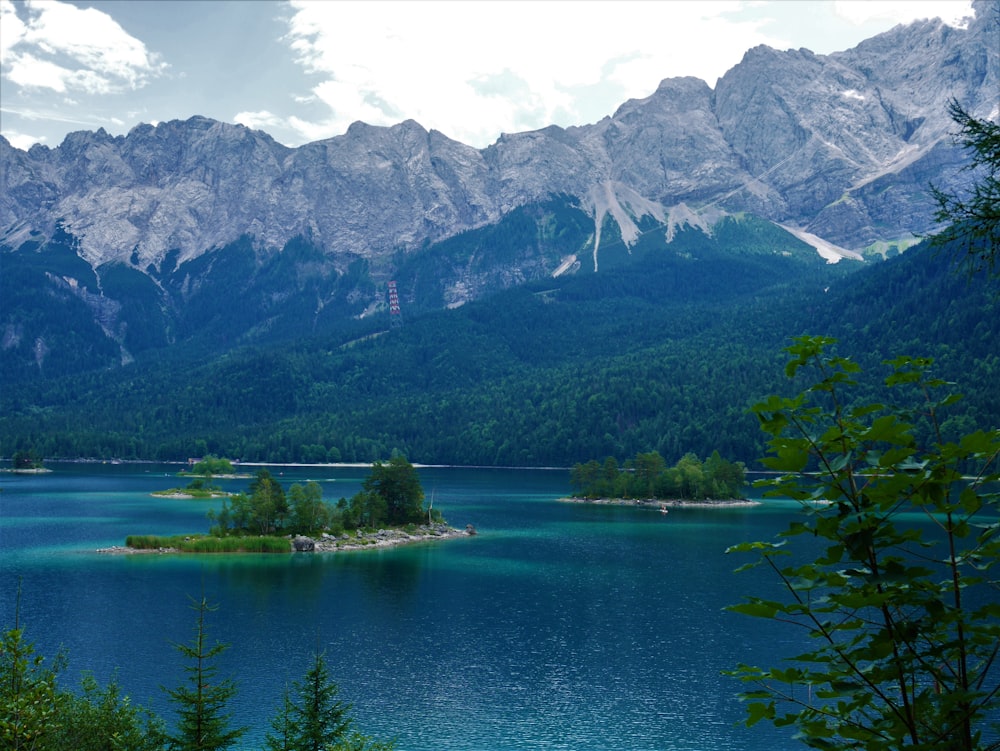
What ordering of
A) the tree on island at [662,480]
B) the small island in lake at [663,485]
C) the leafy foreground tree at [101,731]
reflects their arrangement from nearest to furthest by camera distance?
1. the leafy foreground tree at [101,731]
2. the small island in lake at [663,485]
3. the tree on island at [662,480]

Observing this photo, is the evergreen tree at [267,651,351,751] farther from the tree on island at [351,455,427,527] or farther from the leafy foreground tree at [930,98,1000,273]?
the tree on island at [351,455,427,527]

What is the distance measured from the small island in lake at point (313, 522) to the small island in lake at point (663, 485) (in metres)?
59.1

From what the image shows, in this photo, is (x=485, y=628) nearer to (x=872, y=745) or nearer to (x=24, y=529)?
(x=872, y=745)

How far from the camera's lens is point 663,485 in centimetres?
18612

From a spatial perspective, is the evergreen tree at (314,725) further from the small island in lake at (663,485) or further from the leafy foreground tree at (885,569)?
the small island in lake at (663,485)

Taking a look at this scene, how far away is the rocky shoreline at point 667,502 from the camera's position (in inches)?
7028


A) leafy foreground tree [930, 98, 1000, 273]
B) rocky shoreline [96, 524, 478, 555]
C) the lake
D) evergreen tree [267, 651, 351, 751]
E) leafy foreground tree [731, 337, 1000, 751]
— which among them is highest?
leafy foreground tree [930, 98, 1000, 273]

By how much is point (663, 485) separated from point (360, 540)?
83.1 meters

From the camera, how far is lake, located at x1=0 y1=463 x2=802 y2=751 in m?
54.4

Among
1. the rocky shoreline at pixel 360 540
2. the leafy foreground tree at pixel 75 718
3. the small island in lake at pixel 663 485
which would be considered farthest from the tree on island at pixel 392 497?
the leafy foreground tree at pixel 75 718

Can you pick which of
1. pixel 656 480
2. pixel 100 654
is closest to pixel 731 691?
pixel 100 654

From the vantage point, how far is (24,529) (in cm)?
13088

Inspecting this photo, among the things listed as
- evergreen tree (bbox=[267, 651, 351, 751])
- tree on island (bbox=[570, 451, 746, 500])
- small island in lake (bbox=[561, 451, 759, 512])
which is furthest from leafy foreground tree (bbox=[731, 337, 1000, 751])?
tree on island (bbox=[570, 451, 746, 500])

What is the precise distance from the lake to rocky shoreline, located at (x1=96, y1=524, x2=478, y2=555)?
2773mm
